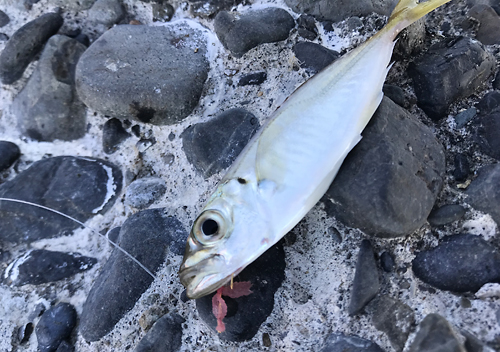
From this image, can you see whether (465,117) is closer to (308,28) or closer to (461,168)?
(461,168)

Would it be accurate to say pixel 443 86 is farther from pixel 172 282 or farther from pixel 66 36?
pixel 66 36

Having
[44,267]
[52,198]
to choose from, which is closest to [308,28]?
[52,198]

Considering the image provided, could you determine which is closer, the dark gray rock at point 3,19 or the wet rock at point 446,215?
the wet rock at point 446,215

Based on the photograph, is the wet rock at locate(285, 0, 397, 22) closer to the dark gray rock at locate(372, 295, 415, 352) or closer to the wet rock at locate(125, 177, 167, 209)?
the wet rock at locate(125, 177, 167, 209)

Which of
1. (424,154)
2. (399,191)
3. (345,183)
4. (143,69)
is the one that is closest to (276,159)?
(345,183)

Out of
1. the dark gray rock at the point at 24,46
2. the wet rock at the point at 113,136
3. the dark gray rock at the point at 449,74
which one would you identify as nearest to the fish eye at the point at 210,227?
the wet rock at the point at 113,136

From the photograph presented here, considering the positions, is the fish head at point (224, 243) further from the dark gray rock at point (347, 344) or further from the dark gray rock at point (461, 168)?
the dark gray rock at point (461, 168)

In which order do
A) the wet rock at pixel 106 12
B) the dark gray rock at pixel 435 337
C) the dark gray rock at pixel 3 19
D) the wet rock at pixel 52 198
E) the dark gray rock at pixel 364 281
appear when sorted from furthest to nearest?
the dark gray rock at pixel 3 19 < the wet rock at pixel 106 12 < the wet rock at pixel 52 198 < the dark gray rock at pixel 364 281 < the dark gray rock at pixel 435 337
